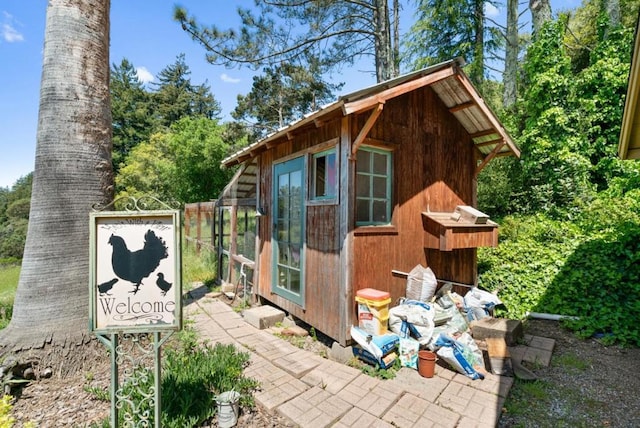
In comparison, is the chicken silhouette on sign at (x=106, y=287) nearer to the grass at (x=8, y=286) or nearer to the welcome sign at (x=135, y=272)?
the welcome sign at (x=135, y=272)

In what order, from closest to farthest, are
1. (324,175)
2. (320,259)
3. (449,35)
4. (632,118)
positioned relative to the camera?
1. (632,118)
2. (320,259)
3. (324,175)
4. (449,35)

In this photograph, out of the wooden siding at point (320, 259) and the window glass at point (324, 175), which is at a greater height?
the window glass at point (324, 175)

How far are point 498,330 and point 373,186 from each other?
7.63 ft

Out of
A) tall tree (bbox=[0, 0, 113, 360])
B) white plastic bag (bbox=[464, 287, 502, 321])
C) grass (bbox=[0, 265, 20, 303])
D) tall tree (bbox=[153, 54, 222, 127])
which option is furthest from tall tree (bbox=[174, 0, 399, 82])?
tall tree (bbox=[153, 54, 222, 127])

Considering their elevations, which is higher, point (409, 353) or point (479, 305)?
point (479, 305)

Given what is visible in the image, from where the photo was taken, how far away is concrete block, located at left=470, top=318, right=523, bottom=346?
3.56m

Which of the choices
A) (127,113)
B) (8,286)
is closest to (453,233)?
(8,286)

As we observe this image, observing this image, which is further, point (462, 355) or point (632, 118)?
point (632, 118)

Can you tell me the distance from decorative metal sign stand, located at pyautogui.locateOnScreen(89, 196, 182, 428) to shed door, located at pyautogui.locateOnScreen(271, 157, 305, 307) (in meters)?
2.39

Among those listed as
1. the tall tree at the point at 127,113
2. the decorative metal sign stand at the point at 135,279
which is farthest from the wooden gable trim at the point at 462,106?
the tall tree at the point at 127,113

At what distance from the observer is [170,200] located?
764 inches

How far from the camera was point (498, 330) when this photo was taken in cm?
354

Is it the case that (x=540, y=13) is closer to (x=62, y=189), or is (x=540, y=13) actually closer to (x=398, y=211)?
(x=398, y=211)

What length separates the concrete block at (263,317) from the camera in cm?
452
